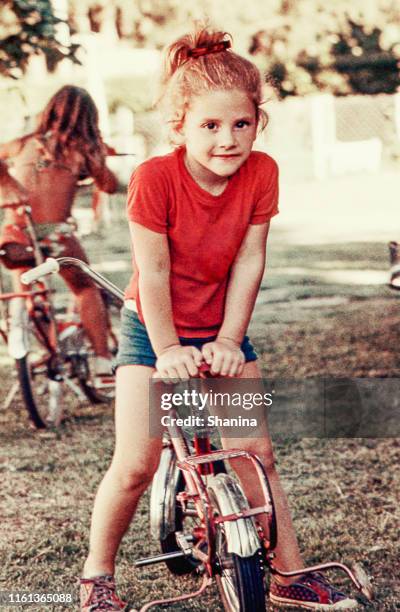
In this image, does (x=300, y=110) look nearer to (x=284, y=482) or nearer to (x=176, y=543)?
(x=284, y=482)

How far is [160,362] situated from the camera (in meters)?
2.52

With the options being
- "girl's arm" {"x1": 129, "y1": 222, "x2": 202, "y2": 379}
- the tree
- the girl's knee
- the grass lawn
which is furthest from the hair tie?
the tree

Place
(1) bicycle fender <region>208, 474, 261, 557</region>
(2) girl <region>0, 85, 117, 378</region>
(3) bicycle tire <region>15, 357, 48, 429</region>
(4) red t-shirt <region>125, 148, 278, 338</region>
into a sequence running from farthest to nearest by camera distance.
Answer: (2) girl <region>0, 85, 117, 378</region> → (3) bicycle tire <region>15, 357, 48, 429</region> → (4) red t-shirt <region>125, 148, 278, 338</region> → (1) bicycle fender <region>208, 474, 261, 557</region>

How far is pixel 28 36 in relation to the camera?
17.2 feet

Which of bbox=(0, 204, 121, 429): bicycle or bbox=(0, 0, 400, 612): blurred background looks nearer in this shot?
bbox=(0, 0, 400, 612): blurred background

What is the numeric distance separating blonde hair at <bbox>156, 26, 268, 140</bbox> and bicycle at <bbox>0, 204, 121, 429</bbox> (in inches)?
93.9

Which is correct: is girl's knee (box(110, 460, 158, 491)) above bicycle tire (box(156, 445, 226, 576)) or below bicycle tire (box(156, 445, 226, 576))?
above

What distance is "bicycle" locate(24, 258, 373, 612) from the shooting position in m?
2.47

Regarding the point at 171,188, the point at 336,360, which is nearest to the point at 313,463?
the point at 336,360

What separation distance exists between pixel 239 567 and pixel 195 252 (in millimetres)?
780

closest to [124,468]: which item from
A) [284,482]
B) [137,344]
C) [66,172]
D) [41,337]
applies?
[137,344]

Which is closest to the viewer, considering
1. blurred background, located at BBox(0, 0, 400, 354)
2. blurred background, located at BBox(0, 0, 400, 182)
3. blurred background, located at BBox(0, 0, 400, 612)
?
blurred background, located at BBox(0, 0, 400, 612)

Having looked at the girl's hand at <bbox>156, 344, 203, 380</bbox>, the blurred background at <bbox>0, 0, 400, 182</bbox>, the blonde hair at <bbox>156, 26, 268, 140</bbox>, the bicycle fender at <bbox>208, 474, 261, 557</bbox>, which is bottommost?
the bicycle fender at <bbox>208, 474, 261, 557</bbox>

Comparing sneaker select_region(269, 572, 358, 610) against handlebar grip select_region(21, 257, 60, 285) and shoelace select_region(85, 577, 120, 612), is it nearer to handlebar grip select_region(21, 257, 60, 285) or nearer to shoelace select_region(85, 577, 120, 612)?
shoelace select_region(85, 577, 120, 612)
